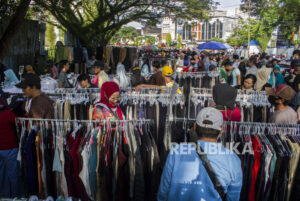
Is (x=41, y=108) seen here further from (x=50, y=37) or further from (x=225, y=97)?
(x=50, y=37)

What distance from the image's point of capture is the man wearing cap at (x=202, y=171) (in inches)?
74.7

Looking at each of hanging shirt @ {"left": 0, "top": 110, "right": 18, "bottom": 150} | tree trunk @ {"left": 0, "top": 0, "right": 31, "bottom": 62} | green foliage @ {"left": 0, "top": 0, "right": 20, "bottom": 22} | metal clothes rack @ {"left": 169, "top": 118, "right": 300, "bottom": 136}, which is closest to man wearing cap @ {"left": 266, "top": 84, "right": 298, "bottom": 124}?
metal clothes rack @ {"left": 169, "top": 118, "right": 300, "bottom": 136}

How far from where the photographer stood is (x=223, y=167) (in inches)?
75.8

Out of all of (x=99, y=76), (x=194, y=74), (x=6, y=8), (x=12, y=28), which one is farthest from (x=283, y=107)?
(x=6, y=8)

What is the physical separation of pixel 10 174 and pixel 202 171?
9.40ft

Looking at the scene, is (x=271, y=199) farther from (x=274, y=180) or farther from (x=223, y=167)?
(x=223, y=167)

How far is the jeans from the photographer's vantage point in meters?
3.53

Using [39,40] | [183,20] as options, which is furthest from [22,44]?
[183,20]

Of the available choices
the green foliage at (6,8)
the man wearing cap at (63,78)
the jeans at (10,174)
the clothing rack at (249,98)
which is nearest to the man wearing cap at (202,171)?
the clothing rack at (249,98)

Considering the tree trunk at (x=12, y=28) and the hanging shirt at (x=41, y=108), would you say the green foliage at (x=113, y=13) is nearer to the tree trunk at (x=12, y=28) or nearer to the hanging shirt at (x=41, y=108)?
the tree trunk at (x=12, y=28)

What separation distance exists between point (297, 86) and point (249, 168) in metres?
3.23

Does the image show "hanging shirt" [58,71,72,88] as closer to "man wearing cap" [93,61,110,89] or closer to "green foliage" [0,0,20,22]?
"man wearing cap" [93,61,110,89]

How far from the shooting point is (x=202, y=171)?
189 cm

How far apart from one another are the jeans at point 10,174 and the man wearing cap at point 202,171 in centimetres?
245
